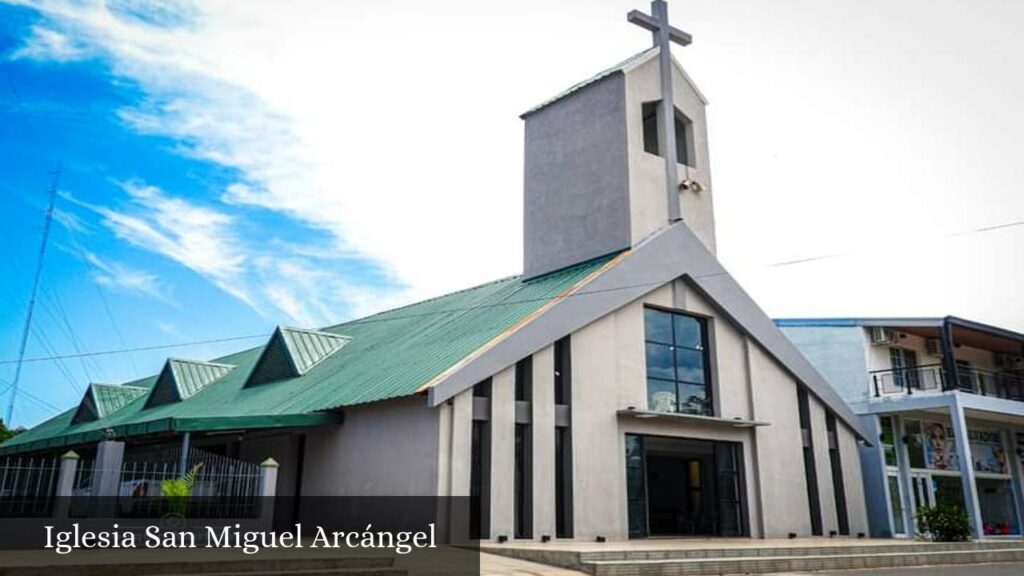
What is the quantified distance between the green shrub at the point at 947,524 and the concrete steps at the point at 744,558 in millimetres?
1674

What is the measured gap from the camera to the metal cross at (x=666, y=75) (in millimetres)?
21906

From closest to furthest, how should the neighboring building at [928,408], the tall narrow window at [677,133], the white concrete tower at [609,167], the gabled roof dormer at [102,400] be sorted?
the white concrete tower at [609,167] < the tall narrow window at [677,133] < the neighboring building at [928,408] < the gabled roof dormer at [102,400]

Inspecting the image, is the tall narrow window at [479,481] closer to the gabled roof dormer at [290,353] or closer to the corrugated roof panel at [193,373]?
the gabled roof dormer at [290,353]

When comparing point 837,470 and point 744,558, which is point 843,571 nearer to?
point 744,558

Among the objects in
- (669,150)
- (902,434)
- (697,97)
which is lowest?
(902,434)

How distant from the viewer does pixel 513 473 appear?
16688 mm

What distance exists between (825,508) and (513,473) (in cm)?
975

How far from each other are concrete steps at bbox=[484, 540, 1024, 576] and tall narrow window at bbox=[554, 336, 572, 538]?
9.16ft

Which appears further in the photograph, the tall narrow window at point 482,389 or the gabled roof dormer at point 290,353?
the gabled roof dormer at point 290,353

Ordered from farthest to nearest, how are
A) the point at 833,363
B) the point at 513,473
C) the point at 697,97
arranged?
the point at 833,363
the point at 697,97
the point at 513,473

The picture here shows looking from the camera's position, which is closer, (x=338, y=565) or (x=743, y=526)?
(x=338, y=565)

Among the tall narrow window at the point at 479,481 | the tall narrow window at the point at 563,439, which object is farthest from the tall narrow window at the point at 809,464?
the tall narrow window at the point at 479,481

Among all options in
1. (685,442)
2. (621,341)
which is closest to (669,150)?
(621,341)

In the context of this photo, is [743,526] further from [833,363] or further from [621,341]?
[833,363]
